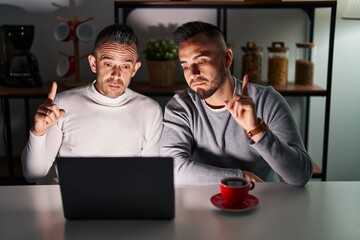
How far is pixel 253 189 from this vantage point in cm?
156

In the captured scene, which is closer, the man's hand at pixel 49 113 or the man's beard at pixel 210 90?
the man's hand at pixel 49 113

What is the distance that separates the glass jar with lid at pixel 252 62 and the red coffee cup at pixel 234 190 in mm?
1467

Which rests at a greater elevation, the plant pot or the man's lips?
the man's lips

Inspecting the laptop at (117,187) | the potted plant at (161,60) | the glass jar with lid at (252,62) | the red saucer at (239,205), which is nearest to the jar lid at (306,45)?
the glass jar with lid at (252,62)

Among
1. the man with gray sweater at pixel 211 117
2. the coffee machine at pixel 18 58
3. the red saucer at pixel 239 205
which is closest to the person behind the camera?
the red saucer at pixel 239 205

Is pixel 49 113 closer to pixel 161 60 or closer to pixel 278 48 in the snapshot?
pixel 161 60

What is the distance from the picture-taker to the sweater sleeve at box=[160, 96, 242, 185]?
1.73 meters

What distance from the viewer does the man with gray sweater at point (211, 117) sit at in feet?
6.04

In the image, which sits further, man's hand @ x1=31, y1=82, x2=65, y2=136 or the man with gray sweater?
the man with gray sweater

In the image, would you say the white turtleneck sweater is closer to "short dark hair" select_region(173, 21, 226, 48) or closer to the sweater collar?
the sweater collar

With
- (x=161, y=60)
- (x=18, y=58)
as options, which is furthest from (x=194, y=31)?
(x=18, y=58)

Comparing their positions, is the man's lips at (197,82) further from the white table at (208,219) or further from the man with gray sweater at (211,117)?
the white table at (208,219)

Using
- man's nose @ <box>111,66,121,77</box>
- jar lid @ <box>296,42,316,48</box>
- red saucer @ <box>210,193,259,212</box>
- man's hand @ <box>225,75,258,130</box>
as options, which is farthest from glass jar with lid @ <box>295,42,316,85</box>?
red saucer @ <box>210,193,259,212</box>

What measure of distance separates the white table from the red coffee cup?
0.13 ft
